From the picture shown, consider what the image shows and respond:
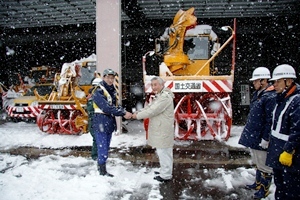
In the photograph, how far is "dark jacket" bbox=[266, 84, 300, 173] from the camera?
2686mm

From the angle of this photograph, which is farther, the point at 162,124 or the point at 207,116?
the point at 207,116

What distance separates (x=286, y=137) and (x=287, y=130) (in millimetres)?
82

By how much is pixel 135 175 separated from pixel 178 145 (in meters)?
2.21

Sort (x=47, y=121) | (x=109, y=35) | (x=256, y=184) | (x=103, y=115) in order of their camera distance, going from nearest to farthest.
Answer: (x=256, y=184), (x=103, y=115), (x=109, y=35), (x=47, y=121)

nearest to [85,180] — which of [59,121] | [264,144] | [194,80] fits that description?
[264,144]

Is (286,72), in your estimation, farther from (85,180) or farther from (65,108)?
(65,108)

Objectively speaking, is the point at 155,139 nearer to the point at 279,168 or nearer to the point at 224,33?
the point at 279,168

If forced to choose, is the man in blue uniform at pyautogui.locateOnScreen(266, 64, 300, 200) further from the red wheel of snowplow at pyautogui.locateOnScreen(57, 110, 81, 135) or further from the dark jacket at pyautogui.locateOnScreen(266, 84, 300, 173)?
the red wheel of snowplow at pyautogui.locateOnScreen(57, 110, 81, 135)

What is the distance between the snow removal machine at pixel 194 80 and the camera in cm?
625

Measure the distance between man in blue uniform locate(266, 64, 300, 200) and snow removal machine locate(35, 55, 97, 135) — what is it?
570 cm

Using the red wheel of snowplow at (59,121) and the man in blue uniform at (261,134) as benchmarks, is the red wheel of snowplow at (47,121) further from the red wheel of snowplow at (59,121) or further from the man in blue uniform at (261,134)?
the man in blue uniform at (261,134)

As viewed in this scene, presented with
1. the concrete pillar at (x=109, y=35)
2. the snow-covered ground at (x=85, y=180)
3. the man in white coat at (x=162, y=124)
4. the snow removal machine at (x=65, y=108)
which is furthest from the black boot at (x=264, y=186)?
the snow removal machine at (x=65, y=108)

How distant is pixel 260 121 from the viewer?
353 cm

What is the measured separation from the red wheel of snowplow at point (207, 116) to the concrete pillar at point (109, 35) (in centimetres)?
206
